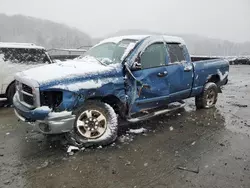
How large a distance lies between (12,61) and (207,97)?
18.4 feet

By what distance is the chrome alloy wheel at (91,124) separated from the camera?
424 centimetres

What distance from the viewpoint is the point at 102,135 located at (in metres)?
4.40

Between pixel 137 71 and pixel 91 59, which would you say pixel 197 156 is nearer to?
pixel 137 71

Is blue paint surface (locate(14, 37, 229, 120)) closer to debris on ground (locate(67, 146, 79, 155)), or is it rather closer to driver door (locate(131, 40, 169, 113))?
driver door (locate(131, 40, 169, 113))

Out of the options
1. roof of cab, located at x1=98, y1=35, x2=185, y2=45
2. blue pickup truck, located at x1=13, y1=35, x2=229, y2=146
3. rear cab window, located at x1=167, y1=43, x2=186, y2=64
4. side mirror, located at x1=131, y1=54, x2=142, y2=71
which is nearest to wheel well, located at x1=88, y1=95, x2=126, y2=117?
blue pickup truck, located at x1=13, y1=35, x2=229, y2=146

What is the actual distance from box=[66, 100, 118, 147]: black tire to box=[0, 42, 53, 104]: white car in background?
3.81 meters

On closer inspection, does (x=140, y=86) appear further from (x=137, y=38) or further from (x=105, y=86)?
(x=137, y=38)

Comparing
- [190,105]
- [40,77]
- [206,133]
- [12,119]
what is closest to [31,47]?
[12,119]

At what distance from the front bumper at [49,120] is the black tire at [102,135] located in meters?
0.19

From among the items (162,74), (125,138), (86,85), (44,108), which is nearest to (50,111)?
Result: (44,108)

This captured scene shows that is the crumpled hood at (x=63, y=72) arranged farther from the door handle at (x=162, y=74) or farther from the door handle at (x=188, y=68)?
the door handle at (x=188, y=68)

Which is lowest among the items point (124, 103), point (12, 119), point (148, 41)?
point (12, 119)

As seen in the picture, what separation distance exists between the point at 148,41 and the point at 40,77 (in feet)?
7.61

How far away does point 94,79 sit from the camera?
168 inches
